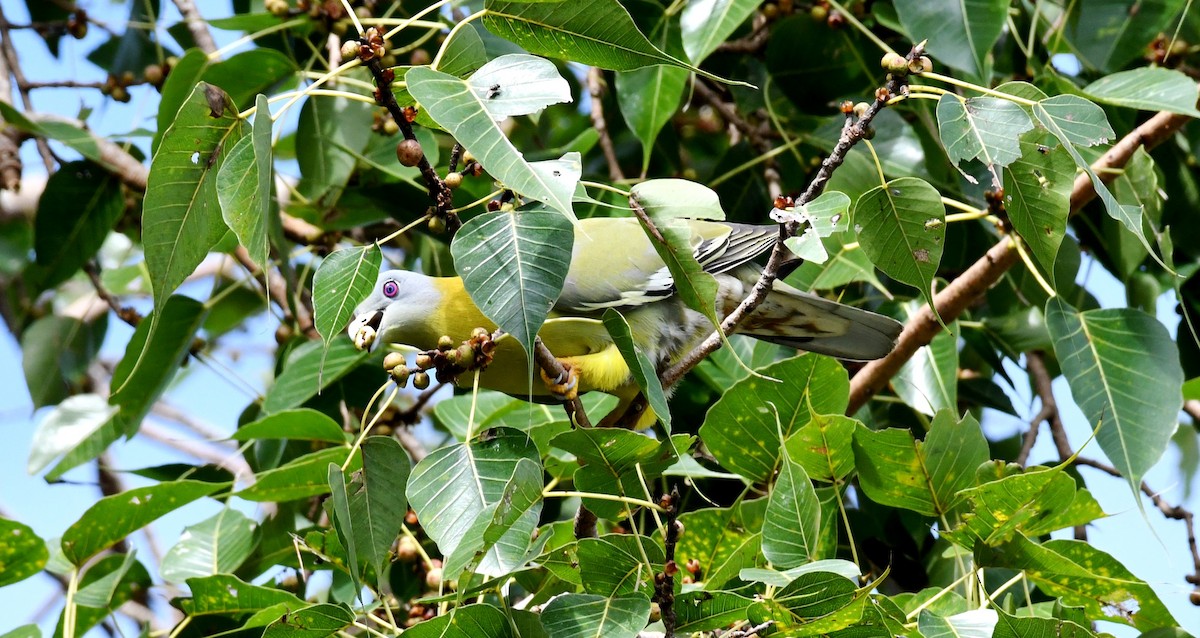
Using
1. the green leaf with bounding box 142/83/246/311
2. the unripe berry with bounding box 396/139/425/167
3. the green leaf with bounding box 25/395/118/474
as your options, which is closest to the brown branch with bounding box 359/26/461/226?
the unripe berry with bounding box 396/139/425/167

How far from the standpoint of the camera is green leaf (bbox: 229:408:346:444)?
90.7 inches

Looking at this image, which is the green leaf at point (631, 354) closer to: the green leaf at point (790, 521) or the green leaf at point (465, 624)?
the green leaf at point (790, 521)

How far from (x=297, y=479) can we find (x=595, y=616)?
2.94 feet

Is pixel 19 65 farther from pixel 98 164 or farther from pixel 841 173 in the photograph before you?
pixel 841 173

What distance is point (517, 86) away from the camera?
4.84 ft

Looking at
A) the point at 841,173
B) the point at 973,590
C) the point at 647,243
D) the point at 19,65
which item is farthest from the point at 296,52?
the point at 973,590

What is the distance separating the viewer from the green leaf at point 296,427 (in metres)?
2.30

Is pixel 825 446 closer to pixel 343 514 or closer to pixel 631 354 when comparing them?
pixel 631 354

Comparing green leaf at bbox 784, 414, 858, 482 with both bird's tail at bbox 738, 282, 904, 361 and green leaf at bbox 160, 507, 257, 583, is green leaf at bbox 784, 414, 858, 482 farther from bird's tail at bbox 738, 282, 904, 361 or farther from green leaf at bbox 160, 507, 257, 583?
green leaf at bbox 160, 507, 257, 583

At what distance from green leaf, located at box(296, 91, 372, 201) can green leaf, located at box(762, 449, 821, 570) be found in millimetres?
1630

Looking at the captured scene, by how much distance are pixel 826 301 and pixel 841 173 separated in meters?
0.34

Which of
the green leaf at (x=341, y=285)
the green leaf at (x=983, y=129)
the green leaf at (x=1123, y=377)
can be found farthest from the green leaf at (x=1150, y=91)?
the green leaf at (x=341, y=285)

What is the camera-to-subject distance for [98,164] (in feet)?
10.9

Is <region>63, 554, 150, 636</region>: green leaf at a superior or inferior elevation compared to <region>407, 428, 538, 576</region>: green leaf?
inferior
